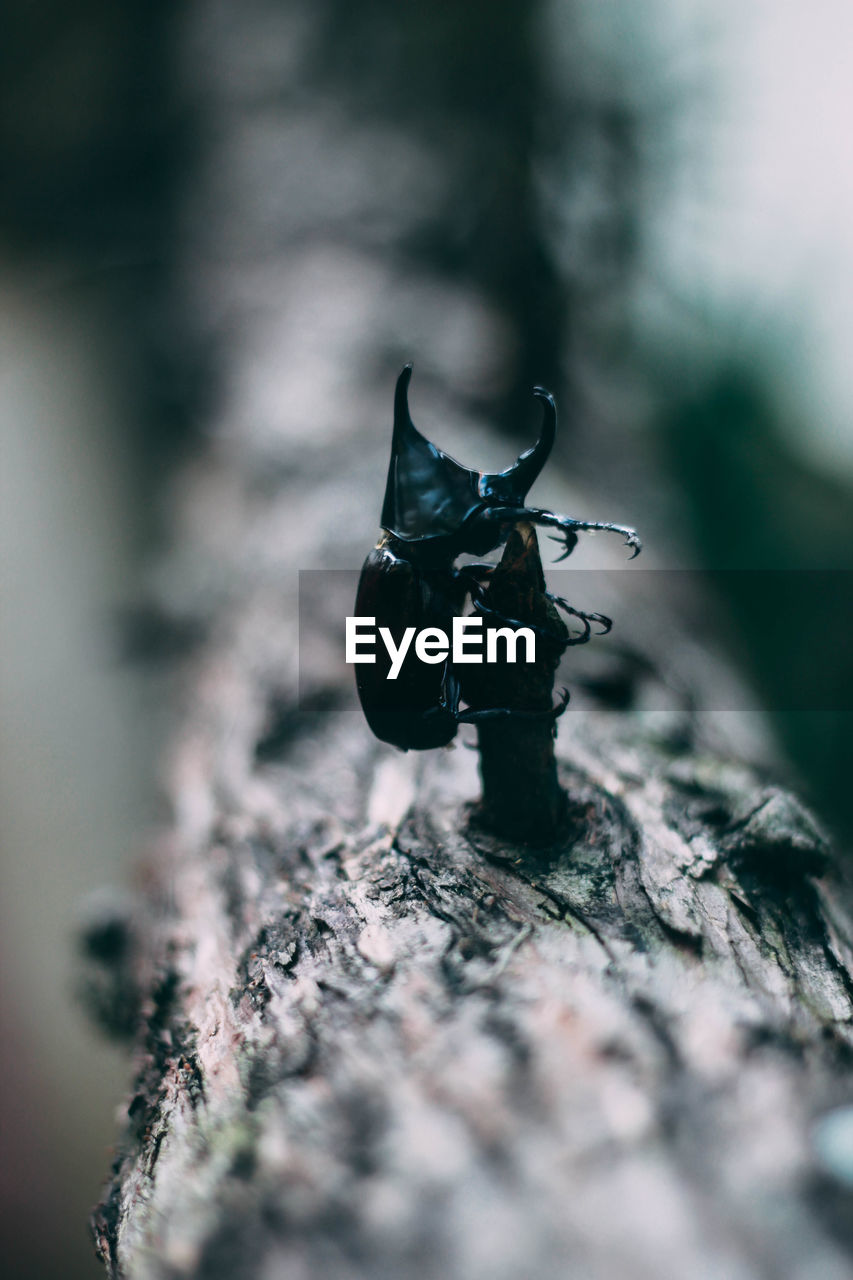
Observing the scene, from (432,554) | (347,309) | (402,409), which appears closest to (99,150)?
(347,309)

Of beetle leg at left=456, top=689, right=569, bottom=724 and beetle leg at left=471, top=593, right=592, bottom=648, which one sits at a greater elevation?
beetle leg at left=471, top=593, right=592, bottom=648

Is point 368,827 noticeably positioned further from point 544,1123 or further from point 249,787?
point 544,1123

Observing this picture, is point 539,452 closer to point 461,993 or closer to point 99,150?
point 461,993

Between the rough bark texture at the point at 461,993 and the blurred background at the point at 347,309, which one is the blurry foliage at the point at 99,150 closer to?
the blurred background at the point at 347,309

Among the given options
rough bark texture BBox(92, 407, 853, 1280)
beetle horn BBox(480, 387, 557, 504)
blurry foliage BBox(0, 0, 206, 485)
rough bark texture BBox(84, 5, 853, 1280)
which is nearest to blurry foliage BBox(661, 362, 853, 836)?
rough bark texture BBox(84, 5, 853, 1280)

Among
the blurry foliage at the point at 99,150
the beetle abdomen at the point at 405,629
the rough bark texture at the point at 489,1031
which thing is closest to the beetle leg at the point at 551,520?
the beetle abdomen at the point at 405,629

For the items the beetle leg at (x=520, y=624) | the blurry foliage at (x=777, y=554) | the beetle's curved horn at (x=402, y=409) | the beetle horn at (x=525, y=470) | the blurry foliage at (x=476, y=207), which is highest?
the blurry foliage at (x=476, y=207)

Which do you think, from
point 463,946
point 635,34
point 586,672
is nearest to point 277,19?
point 635,34

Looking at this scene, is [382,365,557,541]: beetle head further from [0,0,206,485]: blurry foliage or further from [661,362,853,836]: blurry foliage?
[0,0,206,485]: blurry foliage
